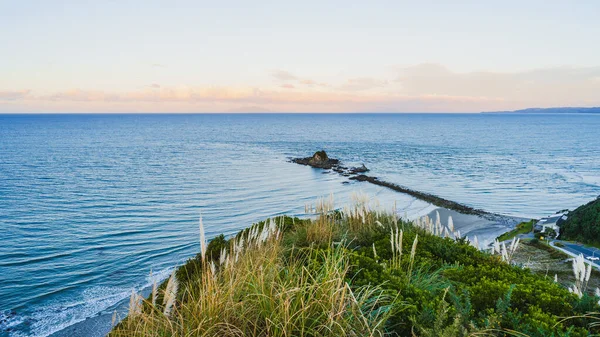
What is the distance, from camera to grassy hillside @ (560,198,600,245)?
49.7 feet

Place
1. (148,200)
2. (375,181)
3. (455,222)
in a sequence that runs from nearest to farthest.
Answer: (455,222), (148,200), (375,181)

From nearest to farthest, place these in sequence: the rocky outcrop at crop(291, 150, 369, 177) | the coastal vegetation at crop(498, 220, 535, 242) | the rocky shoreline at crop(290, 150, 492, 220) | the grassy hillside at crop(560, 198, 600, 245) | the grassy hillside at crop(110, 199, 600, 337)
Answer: the grassy hillside at crop(110, 199, 600, 337)
the grassy hillside at crop(560, 198, 600, 245)
the coastal vegetation at crop(498, 220, 535, 242)
the rocky shoreline at crop(290, 150, 492, 220)
the rocky outcrop at crop(291, 150, 369, 177)

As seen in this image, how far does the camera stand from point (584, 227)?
15.9 m

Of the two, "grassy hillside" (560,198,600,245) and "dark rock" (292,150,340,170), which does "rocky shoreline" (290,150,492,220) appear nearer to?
"dark rock" (292,150,340,170)

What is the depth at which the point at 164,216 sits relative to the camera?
27.6m

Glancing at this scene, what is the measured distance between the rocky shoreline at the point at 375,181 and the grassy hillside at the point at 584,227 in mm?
13466

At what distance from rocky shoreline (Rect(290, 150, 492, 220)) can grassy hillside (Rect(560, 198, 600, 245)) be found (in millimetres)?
13466

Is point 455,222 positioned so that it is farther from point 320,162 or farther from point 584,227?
point 320,162

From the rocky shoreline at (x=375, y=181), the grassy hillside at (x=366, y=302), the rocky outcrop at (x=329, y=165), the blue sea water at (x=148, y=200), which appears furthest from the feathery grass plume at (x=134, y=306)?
the rocky outcrop at (x=329, y=165)

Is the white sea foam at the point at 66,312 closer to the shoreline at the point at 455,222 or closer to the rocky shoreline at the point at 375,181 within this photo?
the shoreline at the point at 455,222

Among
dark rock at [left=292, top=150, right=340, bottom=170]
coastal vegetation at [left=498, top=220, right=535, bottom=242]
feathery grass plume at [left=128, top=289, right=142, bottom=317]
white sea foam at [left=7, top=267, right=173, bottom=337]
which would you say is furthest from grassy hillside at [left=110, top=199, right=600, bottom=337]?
dark rock at [left=292, top=150, right=340, bottom=170]

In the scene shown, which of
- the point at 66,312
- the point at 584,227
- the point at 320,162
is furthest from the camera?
the point at 320,162

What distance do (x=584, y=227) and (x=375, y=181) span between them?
29.7 metres

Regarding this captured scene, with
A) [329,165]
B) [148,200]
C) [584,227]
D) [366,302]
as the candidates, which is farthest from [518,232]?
[329,165]
